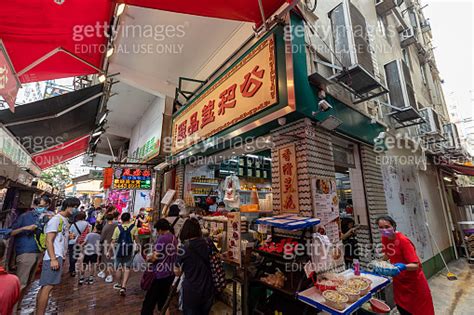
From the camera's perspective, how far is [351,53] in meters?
3.65

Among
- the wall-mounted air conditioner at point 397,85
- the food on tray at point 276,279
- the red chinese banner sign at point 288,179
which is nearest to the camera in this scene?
the food on tray at point 276,279

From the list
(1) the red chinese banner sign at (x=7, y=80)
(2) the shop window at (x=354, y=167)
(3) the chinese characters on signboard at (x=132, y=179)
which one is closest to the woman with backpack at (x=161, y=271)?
(1) the red chinese banner sign at (x=7, y=80)

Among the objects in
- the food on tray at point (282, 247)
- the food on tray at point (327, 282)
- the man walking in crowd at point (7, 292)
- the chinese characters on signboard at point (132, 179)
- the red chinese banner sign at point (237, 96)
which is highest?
the red chinese banner sign at point (237, 96)

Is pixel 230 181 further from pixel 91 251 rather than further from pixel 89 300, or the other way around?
pixel 91 251

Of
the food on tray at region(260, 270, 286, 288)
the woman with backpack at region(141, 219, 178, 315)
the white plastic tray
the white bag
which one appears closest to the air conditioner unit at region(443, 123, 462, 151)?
the white plastic tray

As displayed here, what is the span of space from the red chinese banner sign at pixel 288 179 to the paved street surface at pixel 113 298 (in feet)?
8.31

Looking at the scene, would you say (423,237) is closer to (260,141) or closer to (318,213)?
(318,213)

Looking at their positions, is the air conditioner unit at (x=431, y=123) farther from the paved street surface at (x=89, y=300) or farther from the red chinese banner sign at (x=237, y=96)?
the paved street surface at (x=89, y=300)

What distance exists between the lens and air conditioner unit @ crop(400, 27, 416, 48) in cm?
765

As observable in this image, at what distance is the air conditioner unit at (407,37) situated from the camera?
301 inches

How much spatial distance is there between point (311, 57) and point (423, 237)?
21.3 ft

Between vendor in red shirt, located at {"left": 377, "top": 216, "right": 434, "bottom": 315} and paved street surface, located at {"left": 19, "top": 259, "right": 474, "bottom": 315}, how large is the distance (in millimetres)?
2662

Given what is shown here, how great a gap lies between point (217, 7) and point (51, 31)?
2.46 meters

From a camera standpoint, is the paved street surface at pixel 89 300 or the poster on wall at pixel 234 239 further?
the paved street surface at pixel 89 300
